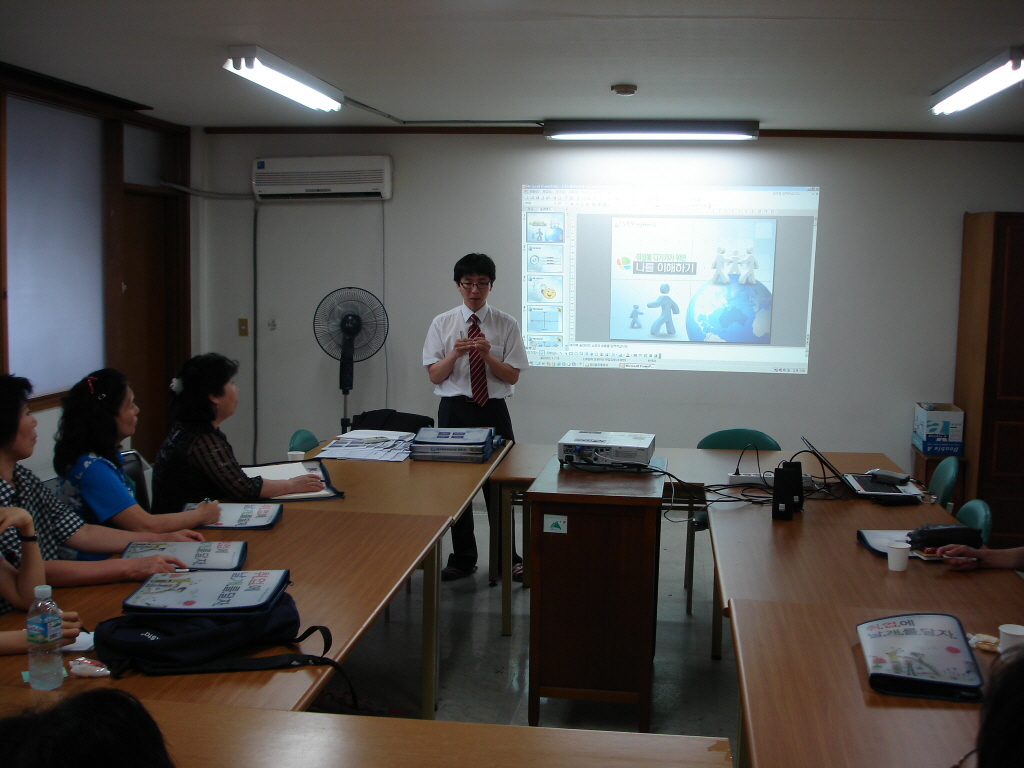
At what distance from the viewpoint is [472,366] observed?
13.8 feet

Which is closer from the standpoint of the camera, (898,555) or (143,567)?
(143,567)

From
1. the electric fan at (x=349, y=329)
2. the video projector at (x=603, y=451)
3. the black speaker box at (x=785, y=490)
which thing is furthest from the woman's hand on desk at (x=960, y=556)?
the electric fan at (x=349, y=329)

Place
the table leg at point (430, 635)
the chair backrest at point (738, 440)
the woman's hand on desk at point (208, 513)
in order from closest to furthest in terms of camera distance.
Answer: the woman's hand on desk at point (208, 513), the table leg at point (430, 635), the chair backrest at point (738, 440)

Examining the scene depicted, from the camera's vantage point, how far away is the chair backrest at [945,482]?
320 cm

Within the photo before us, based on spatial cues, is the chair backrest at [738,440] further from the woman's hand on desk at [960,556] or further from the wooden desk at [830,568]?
the woman's hand on desk at [960,556]

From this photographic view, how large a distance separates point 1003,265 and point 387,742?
4.92 metres

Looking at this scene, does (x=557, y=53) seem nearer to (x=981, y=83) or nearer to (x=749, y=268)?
(x=981, y=83)

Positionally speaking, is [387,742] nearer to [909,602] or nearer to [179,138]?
[909,602]

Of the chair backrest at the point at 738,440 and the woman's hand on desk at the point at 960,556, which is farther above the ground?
the chair backrest at the point at 738,440

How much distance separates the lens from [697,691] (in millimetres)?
3180

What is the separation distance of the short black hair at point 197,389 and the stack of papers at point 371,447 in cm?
82

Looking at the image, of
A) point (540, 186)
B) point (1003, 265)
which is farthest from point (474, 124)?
point (1003, 265)

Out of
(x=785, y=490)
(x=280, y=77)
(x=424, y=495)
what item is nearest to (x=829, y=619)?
(x=785, y=490)

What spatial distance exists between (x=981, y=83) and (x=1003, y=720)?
3.83 meters
